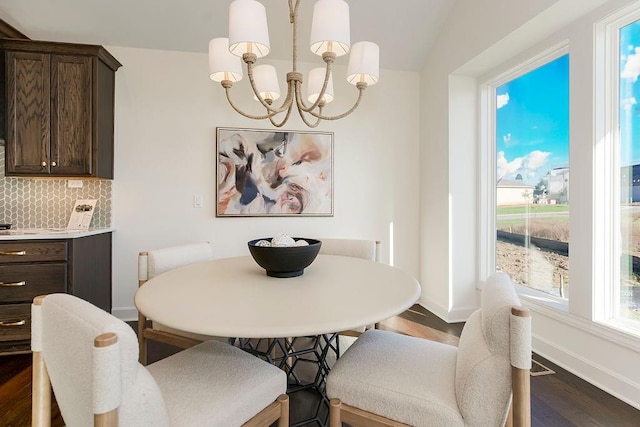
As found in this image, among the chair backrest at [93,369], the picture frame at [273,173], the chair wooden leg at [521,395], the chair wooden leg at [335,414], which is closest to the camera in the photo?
the chair backrest at [93,369]

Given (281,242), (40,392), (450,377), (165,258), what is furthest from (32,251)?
(450,377)

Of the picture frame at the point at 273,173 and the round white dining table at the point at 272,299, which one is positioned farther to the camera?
the picture frame at the point at 273,173

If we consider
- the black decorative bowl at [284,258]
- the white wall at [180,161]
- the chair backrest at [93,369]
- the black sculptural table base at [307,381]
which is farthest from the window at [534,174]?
the chair backrest at [93,369]

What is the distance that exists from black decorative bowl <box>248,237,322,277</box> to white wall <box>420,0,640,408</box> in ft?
5.76

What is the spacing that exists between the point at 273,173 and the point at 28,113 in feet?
6.35

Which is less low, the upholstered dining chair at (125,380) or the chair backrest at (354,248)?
the chair backrest at (354,248)

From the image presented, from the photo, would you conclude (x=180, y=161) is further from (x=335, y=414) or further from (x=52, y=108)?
(x=335, y=414)

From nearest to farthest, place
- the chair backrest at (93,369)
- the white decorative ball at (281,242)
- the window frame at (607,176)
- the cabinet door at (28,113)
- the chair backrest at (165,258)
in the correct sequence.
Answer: the chair backrest at (93,369)
the white decorative ball at (281,242)
the chair backrest at (165,258)
the window frame at (607,176)
the cabinet door at (28,113)

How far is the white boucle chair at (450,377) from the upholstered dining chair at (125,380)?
27cm

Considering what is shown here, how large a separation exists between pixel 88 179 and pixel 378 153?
2682 millimetres

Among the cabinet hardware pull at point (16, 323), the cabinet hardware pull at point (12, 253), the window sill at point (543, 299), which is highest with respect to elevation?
the cabinet hardware pull at point (12, 253)

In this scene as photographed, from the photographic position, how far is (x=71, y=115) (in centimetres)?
254

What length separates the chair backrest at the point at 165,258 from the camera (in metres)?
1.71

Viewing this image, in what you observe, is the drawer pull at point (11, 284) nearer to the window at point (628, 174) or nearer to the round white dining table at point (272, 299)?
the round white dining table at point (272, 299)
